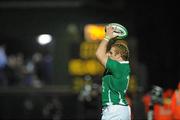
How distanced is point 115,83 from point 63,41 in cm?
976

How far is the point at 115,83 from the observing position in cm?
779

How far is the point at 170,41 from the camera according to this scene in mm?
17594

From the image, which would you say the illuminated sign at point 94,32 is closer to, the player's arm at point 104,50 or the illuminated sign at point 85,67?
the illuminated sign at point 85,67

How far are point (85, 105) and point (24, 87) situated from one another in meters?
2.10

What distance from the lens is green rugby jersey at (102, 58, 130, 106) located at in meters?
7.79

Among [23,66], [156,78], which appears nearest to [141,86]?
[156,78]

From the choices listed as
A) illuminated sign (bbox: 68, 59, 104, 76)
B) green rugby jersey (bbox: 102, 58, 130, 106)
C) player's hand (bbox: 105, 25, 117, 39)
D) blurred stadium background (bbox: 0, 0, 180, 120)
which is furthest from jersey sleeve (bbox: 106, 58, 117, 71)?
blurred stadium background (bbox: 0, 0, 180, 120)

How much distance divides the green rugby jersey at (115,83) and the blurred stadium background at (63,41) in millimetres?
9095

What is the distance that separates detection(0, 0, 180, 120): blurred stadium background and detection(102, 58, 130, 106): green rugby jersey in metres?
9.10

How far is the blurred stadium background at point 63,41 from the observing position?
17.1m

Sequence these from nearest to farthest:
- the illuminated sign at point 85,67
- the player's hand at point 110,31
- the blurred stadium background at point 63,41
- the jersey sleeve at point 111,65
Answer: the jersey sleeve at point 111,65, the player's hand at point 110,31, the illuminated sign at point 85,67, the blurred stadium background at point 63,41

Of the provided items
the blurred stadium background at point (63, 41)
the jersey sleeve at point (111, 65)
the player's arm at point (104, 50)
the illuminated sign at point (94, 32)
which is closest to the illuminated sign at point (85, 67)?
the blurred stadium background at point (63, 41)

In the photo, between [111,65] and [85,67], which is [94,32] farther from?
[111,65]

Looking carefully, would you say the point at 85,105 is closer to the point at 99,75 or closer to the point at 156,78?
the point at 99,75
